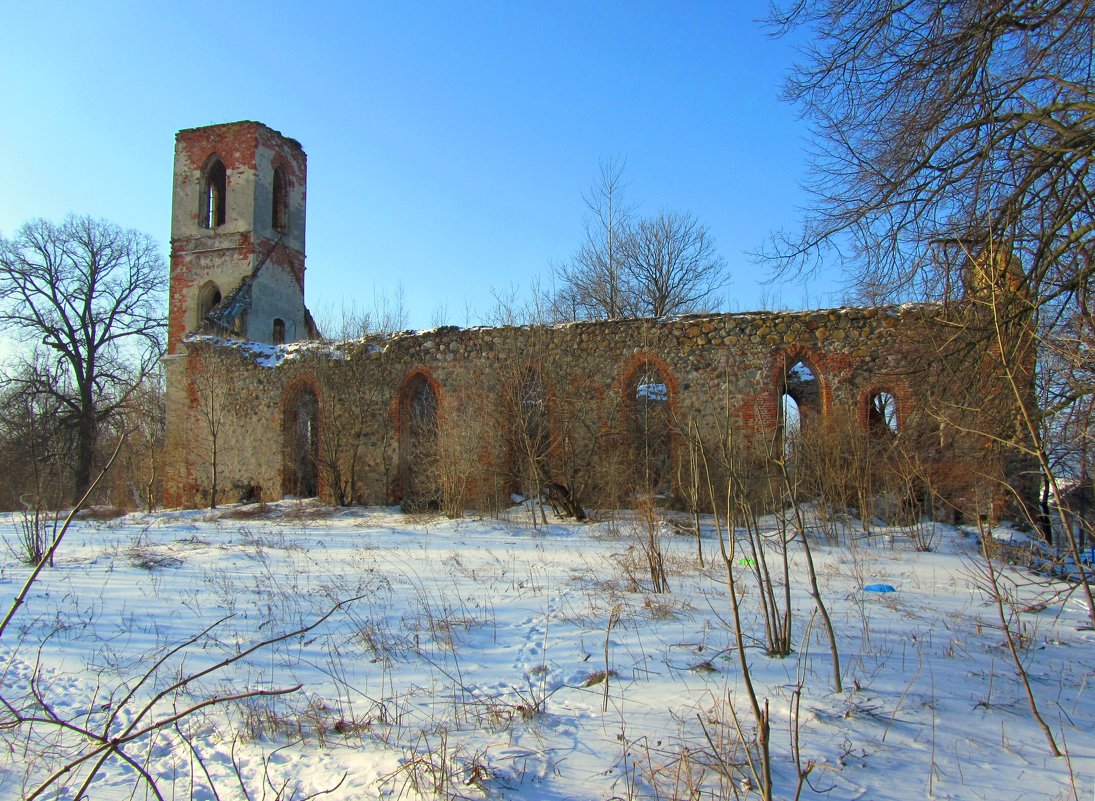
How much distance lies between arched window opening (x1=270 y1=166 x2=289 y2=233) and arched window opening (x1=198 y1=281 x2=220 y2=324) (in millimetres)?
2678

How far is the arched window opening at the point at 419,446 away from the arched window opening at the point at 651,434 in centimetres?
360

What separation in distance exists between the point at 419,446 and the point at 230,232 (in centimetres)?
1139

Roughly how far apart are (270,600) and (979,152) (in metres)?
6.58

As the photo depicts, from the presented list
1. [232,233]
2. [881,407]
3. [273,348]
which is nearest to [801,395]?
[881,407]

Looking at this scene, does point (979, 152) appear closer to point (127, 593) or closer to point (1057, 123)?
point (1057, 123)

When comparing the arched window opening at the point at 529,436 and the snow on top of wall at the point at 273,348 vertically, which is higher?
the snow on top of wall at the point at 273,348

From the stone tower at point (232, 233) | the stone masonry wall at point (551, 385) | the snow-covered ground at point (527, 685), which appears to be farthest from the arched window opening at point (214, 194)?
the snow-covered ground at point (527, 685)

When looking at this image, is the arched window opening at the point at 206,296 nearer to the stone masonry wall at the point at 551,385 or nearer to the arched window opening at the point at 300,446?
the stone masonry wall at the point at 551,385

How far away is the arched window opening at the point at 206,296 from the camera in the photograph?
21.3 metres

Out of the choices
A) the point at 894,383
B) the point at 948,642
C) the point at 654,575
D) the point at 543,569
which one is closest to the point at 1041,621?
the point at 948,642

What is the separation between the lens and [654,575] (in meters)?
5.89

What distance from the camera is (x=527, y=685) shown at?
13.7 ft

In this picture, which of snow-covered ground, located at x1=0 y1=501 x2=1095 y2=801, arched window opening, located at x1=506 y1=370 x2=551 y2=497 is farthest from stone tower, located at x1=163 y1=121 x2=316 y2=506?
snow-covered ground, located at x1=0 y1=501 x2=1095 y2=801

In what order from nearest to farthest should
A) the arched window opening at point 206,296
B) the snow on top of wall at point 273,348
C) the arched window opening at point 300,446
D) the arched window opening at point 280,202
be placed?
the snow on top of wall at point 273,348 < the arched window opening at point 300,446 < the arched window opening at point 206,296 < the arched window opening at point 280,202
